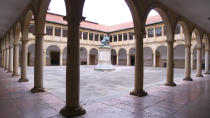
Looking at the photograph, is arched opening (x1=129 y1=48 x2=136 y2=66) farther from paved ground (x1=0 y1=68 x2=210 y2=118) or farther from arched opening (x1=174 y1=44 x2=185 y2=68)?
paved ground (x1=0 y1=68 x2=210 y2=118)

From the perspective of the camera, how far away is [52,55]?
2569 centimetres

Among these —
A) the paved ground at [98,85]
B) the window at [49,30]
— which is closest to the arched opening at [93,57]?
the window at [49,30]

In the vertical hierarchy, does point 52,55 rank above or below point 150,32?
below

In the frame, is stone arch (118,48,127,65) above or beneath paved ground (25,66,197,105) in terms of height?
above

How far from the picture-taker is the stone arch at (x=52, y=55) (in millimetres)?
24859

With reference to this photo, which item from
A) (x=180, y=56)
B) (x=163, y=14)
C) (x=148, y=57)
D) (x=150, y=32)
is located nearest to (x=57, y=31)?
(x=150, y=32)

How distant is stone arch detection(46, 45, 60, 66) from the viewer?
2486 centimetres

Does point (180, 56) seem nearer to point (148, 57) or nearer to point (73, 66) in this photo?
point (148, 57)

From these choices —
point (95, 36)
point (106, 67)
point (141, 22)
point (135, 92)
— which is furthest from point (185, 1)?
point (95, 36)

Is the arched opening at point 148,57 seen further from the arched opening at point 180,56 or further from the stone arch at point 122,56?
the stone arch at point 122,56

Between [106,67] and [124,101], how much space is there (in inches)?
410

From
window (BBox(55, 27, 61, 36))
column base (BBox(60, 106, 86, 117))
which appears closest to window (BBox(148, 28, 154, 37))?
A: window (BBox(55, 27, 61, 36))

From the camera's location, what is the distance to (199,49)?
403 inches

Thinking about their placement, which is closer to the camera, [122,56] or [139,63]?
[139,63]
